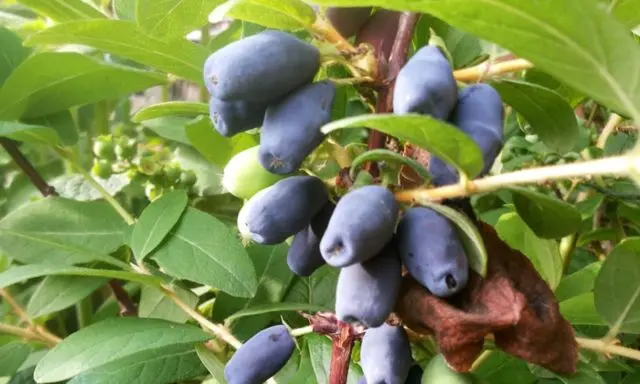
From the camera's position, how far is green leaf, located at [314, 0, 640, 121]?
31 cm

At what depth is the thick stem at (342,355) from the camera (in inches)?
17.1

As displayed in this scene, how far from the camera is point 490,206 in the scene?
786 millimetres

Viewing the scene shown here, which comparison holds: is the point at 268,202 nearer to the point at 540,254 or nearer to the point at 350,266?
the point at 350,266

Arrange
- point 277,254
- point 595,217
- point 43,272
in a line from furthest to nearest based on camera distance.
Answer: point 595,217, point 277,254, point 43,272

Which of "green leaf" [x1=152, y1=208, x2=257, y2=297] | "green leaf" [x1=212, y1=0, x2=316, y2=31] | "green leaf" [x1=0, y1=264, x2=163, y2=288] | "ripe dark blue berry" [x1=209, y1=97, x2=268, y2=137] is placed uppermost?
"green leaf" [x1=212, y1=0, x2=316, y2=31]

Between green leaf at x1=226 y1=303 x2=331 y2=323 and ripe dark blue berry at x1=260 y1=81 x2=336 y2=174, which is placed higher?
ripe dark blue berry at x1=260 y1=81 x2=336 y2=174

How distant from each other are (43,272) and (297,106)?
1.08 feet

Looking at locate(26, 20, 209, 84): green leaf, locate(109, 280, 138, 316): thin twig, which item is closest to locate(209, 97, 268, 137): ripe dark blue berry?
locate(26, 20, 209, 84): green leaf

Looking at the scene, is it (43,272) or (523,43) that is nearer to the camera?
(523,43)

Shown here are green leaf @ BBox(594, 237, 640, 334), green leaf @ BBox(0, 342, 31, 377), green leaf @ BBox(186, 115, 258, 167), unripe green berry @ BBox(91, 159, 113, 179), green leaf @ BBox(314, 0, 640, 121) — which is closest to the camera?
green leaf @ BBox(314, 0, 640, 121)

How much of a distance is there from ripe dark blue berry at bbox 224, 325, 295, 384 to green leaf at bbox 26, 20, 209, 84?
0.21 meters

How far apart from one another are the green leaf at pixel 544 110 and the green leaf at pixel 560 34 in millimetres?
124

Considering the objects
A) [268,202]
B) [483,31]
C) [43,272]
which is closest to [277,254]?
[43,272]

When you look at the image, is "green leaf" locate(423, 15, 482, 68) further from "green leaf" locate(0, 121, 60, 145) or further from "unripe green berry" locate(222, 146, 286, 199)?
"green leaf" locate(0, 121, 60, 145)
